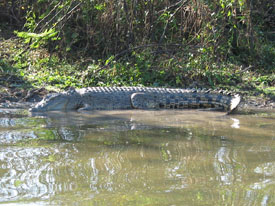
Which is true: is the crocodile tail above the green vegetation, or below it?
below

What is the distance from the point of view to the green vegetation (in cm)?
823

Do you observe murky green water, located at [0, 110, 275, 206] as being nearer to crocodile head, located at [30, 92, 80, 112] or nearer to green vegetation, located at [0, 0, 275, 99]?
crocodile head, located at [30, 92, 80, 112]

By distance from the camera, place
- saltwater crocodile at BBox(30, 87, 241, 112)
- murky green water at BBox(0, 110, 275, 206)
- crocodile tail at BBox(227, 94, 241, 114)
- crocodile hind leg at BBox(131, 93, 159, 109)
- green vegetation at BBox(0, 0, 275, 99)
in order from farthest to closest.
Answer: green vegetation at BBox(0, 0, 275, 99) < crocodile hind leg at BBox(131, 93, 159, 109) < saltwater crocodile at BBox(30, 87, 241, 112) < crocodile tail at BBox(227, 94, 241, 114) < murky green water at BBox(0, 110, 275, 206)

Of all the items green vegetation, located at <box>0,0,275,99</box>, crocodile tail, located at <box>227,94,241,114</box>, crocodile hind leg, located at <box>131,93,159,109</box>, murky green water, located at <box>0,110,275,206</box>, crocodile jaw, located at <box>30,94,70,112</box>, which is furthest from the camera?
green vegetation, located at <box>0,0,275,99</box>

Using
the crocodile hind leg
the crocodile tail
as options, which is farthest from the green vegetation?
the crocodile tail

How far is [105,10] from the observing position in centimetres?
915

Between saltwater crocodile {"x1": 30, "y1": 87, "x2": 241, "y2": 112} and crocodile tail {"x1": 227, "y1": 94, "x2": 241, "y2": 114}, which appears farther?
saltwater crocodile {"x1": 30, "y1": 87, "x2": 241, "y2": 112}

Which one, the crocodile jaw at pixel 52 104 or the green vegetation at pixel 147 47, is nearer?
the crocodile jaw at pixel 52 104

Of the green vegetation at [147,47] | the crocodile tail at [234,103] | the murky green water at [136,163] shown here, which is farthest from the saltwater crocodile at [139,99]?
the murky green water at [136,163]

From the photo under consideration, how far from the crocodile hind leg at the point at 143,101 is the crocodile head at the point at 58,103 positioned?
94 centimetres

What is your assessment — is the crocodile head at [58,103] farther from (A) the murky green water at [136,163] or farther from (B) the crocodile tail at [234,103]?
(B) the crocodile tail at [234,103]

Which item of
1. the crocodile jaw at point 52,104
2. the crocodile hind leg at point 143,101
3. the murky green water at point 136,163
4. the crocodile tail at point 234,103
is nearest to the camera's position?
the murky green water at point 136,163

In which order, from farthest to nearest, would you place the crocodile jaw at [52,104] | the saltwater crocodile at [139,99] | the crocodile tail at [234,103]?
1. the saltwater crocodile at [139,99]
2. the crocodile jaw at [52,104]
3. the crocodile tail at [234,103]

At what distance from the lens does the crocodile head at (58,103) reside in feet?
21.2
